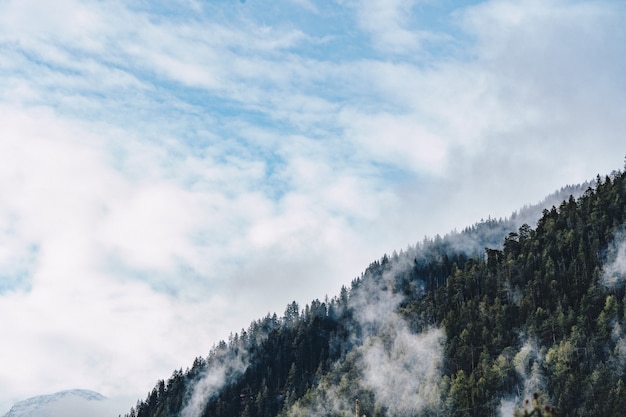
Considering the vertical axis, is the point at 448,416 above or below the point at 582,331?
below

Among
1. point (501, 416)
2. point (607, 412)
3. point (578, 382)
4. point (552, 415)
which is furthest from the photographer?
point (501, 416)

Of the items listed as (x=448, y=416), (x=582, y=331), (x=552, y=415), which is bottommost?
(x=552, y=415)

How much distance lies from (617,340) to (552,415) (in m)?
162

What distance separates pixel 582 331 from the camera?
190 metres

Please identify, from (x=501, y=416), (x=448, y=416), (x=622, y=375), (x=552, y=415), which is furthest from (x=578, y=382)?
(x=552, y=415)

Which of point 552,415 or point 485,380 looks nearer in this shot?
point 552,415

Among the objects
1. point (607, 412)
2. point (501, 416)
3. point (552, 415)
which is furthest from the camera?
point (501, 416)

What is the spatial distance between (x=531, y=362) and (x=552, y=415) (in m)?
167

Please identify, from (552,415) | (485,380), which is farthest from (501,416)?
(552,415)

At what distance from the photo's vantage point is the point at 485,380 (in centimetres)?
19700

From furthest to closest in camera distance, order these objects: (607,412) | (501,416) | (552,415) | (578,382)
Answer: (501,416), (578,382), (607,412), (552,415)

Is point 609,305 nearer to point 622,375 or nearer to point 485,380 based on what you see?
point 622,375

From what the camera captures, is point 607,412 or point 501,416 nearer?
point 607,412

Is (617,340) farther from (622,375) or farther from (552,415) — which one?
(552,415)
